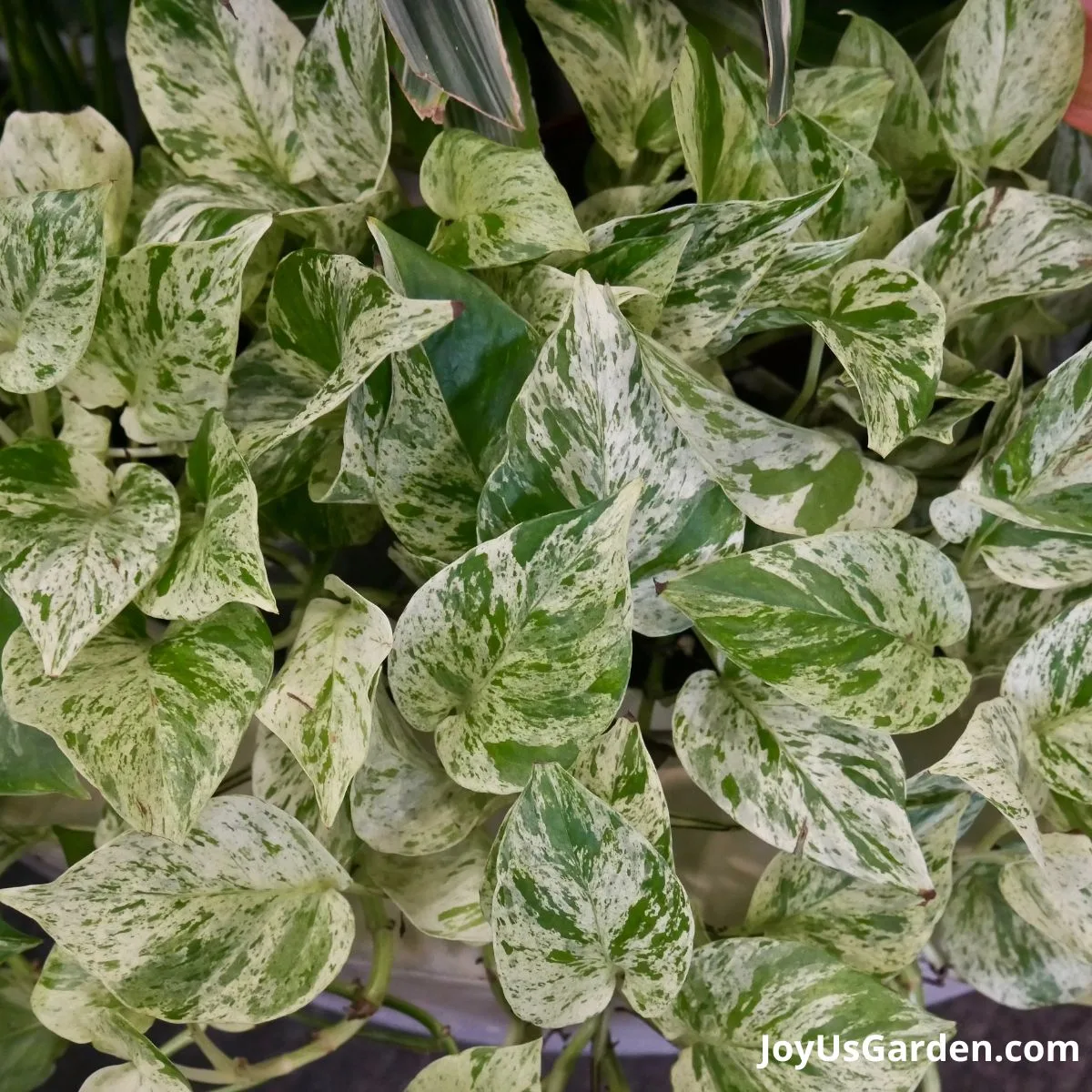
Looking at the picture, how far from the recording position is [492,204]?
0.39 m

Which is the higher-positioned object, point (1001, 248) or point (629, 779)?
point (1001, 248)

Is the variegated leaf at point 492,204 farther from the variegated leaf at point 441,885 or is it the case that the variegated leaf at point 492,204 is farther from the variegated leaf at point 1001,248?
the variegated leaf at point 441,885

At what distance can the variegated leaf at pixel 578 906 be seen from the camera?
1.11ft

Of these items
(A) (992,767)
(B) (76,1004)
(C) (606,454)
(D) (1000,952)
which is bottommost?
(D) (1000,952)

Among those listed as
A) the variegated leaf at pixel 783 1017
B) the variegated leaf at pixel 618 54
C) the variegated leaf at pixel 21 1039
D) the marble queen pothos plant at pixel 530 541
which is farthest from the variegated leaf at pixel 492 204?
the variegated leaf at pixel 21 1039

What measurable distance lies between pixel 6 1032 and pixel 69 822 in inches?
4.5

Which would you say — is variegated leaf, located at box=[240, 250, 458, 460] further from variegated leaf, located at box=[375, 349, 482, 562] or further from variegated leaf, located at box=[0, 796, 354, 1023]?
variegated leaf, located at box=[0, 796, 354, 1023]

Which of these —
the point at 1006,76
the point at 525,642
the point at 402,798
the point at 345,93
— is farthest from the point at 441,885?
the point at 1006,76

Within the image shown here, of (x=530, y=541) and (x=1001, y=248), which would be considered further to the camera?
(x=1001, y=248)

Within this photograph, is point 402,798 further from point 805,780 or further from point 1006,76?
point 1006,76

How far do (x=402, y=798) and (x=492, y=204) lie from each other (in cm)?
26

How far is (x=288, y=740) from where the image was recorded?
1.15 feet

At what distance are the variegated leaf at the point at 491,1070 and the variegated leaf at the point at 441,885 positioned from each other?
0.05 meters

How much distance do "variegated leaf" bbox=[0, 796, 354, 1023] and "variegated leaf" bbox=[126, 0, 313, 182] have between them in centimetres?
31
